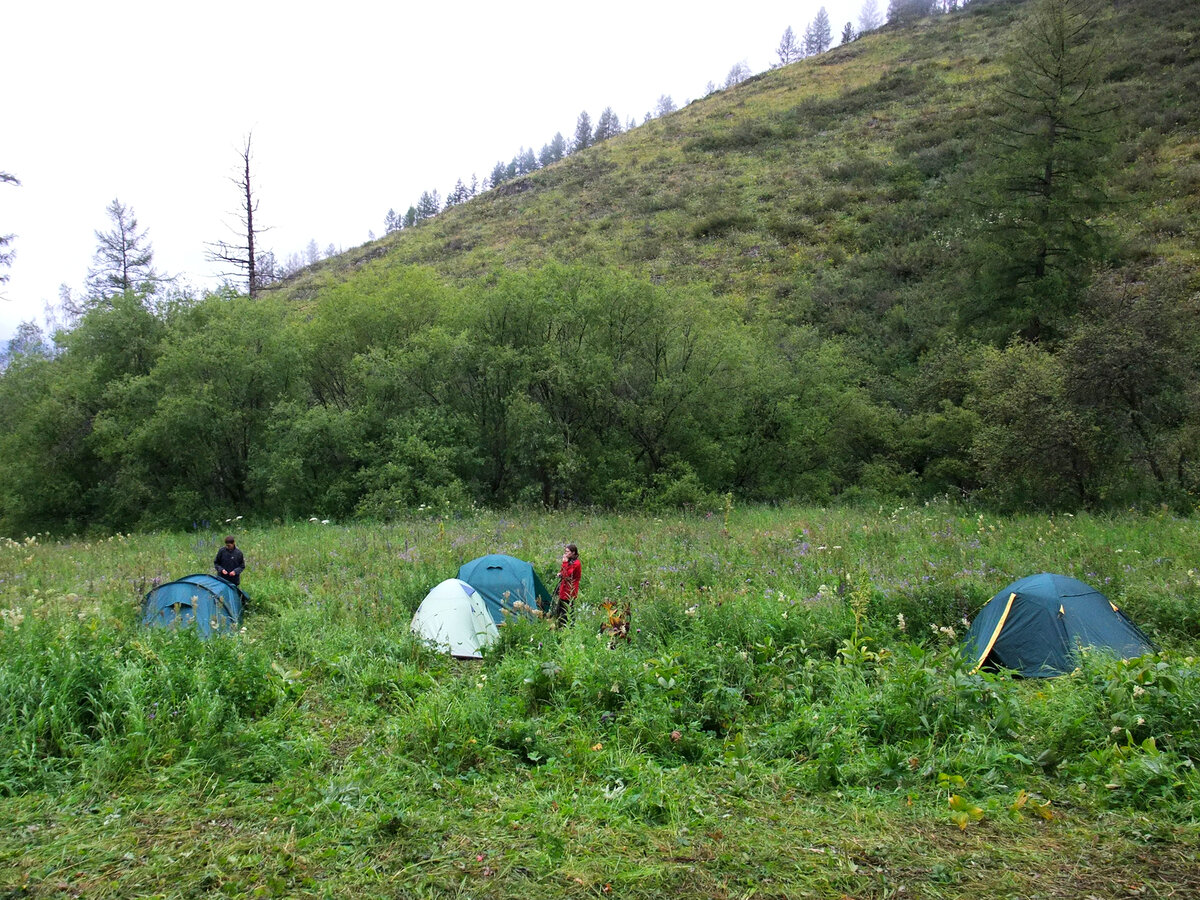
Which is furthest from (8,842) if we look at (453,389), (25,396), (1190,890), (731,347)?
(25,396)

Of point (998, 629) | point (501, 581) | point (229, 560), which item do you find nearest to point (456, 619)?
point (501, 581)

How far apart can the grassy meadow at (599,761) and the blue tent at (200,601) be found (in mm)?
391

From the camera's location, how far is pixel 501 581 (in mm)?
7988

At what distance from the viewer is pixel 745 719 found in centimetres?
470

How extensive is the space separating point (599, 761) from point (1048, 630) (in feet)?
15.3

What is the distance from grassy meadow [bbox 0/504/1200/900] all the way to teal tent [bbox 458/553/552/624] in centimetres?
121

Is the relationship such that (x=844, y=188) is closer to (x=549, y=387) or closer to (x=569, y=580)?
(x=549, y=387)

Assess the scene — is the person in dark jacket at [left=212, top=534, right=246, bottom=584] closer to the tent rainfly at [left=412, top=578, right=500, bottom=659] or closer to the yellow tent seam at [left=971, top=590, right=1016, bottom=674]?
the tent rainfly at [left=412, top=578, right=500, bottom=659]

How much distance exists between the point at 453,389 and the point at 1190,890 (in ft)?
51.9

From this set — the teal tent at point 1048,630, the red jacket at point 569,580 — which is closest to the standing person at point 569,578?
the red jacket at point 569,580

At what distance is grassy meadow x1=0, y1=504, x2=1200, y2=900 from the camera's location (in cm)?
309

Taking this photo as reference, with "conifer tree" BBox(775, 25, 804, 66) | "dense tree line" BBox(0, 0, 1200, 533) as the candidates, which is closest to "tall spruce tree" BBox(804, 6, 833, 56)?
"conifer tree" BBox(775, 25, 804, 66)

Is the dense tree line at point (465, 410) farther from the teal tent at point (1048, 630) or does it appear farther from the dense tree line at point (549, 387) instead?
the teal tent at point (1048, 630)

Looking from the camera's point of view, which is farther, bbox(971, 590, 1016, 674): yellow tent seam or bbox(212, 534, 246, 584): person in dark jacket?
bbox(212, 534, 246, 584): person in dark jacket
